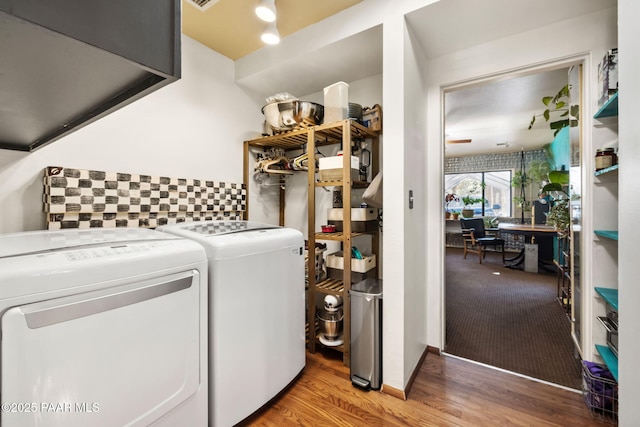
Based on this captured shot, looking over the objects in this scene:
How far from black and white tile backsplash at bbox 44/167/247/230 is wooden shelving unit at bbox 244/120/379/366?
451 millimetres

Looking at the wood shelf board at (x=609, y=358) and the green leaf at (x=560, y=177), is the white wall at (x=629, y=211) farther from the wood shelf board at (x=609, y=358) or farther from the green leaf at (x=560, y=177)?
the green leaf at (x=560, y=177)

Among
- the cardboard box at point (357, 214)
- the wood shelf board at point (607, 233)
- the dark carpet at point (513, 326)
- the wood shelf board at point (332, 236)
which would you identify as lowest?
the dark carpet at point (513, 326)

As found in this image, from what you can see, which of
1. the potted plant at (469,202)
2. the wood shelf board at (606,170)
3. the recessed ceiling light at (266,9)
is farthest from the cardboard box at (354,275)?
the potted plant at (469,202)

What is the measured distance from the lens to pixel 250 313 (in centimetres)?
140

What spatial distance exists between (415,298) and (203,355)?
1348mm

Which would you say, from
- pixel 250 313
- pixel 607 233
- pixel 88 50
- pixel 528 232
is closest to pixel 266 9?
pixel 88 50

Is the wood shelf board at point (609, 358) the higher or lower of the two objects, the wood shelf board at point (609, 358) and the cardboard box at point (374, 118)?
the lower

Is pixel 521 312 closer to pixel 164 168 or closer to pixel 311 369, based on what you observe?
pixel 311 369

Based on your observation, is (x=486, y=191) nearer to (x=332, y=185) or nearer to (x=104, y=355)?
(x=332, y=185)

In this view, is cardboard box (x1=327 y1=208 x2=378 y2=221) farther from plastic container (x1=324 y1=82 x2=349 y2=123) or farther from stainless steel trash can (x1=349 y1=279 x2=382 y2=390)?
plastic container (x1=324 y1=82 x2=349 y2=123)

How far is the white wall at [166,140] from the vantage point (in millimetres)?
1479

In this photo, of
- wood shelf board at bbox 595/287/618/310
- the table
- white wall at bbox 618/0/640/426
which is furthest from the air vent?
the table

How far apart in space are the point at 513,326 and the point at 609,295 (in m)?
1.33

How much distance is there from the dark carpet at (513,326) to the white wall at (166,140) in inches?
102
